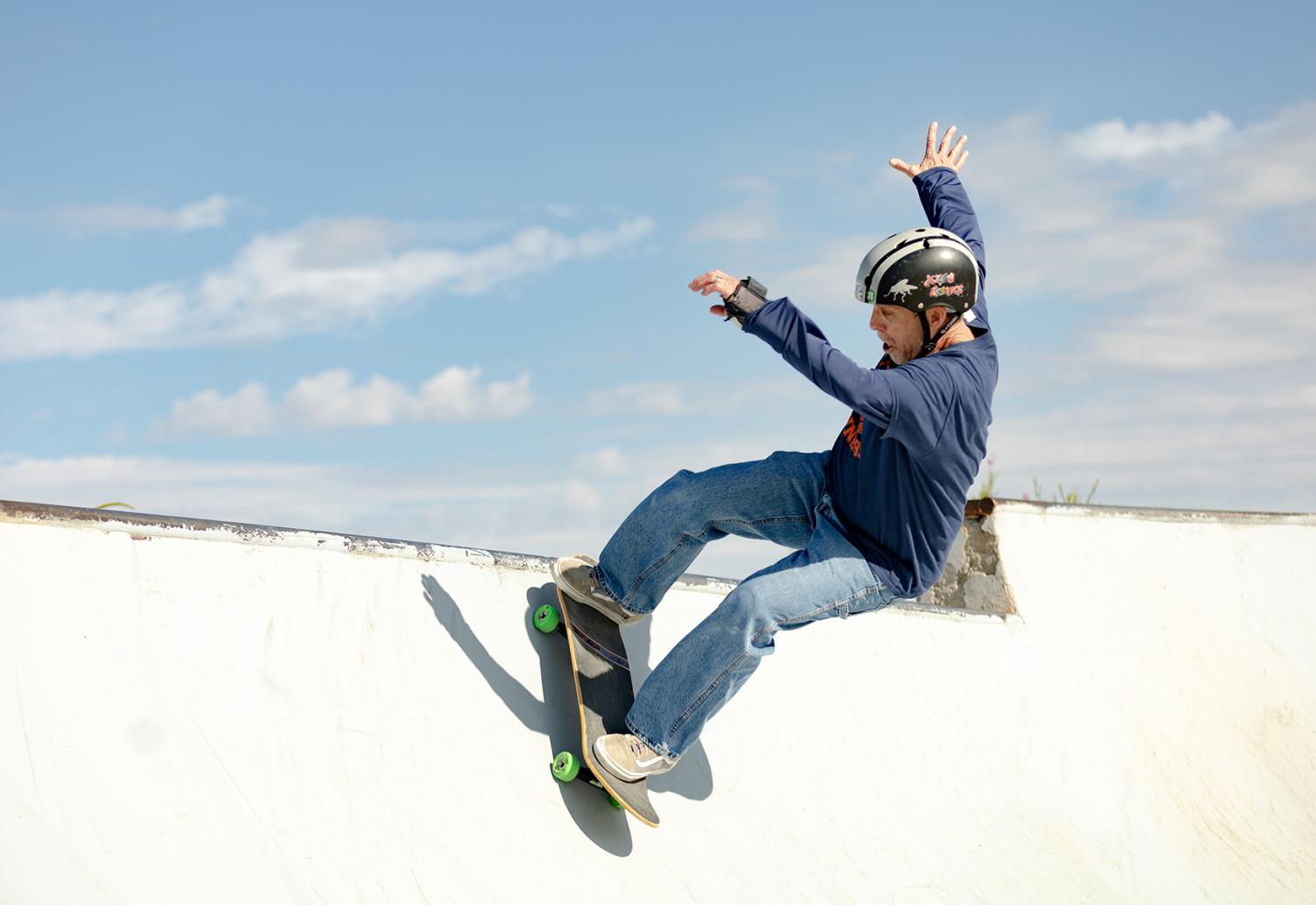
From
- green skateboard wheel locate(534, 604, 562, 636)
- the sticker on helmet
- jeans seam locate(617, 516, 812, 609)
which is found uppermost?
the sticker on helmet

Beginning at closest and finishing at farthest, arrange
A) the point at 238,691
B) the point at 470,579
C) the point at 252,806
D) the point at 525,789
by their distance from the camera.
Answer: the point at 252,806 → the point at 238,691 → the point at 525,789 → the point at 470,579

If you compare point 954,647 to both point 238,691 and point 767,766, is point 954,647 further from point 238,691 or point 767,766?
point 238,691

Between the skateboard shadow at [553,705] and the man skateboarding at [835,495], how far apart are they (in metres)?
0.35

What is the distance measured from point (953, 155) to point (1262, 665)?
5.47 m

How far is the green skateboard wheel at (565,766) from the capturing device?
4312 mm

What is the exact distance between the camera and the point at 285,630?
3.94 m

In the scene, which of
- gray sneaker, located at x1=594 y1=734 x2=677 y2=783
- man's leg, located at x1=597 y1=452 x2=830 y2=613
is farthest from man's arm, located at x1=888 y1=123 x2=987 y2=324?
gray sneaker, located at x1=594 y1=734 x2=677 y2=783

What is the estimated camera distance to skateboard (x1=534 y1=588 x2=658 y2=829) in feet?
13.8

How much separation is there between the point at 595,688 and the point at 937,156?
2.91 m

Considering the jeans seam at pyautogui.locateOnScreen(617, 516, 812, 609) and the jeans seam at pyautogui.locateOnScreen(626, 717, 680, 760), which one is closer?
the jeans seam at pyautogui.locateOnScreen(626, 717, 680, 760)

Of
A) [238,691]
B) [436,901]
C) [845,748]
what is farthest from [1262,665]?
[238,691]

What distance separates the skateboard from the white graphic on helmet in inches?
74.3

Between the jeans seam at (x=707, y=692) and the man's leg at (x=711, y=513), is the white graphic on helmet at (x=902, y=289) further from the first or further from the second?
the jeans seam at (x=707, y=692)

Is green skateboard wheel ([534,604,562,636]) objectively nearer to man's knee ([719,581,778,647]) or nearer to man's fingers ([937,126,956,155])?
man's knee ([719,581,778,647])
